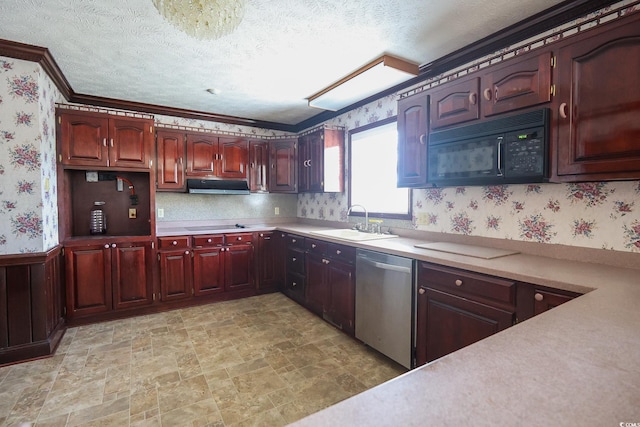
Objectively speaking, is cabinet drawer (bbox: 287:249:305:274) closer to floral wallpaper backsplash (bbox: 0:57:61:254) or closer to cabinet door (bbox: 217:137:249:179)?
cabinet door (bbox: 217:137:249:179)

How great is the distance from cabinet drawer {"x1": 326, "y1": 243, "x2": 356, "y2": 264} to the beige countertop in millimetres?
1764

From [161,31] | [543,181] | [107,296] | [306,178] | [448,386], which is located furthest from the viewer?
[306,178]

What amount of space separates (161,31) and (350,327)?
2780 millimetres

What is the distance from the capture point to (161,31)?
217 centimetres

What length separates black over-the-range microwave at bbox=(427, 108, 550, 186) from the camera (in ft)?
5.70

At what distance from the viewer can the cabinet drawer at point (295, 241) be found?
3652mm

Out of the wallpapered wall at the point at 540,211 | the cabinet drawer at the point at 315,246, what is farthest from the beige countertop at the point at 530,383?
the cabinet drawer at the point at 315,246

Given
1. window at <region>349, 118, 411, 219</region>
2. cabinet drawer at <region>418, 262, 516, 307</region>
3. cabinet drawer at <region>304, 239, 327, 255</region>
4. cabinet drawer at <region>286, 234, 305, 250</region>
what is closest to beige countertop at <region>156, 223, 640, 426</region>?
cabinet drawer at <region>418, 262, 516, 307</region>

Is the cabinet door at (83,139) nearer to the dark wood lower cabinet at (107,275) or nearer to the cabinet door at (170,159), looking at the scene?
the cabinet door at (170,159)

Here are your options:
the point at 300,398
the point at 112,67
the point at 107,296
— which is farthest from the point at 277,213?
the point at 300,398

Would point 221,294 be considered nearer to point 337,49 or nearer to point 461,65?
point 337,49

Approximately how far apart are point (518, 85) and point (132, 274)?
387cm

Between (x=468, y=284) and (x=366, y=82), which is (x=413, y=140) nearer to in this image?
(x=366, y=82)

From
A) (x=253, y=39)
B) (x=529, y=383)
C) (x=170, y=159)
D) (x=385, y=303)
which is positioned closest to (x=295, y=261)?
(x=385, y=303)
